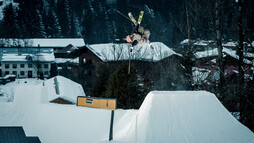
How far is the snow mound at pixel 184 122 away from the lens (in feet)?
17.7

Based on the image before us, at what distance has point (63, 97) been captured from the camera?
12336 mm

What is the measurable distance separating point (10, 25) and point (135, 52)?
5326 centimetres

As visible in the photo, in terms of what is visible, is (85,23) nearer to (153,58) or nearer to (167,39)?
(167,39)

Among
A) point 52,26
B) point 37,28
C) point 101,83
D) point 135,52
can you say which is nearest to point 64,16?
point 52,26

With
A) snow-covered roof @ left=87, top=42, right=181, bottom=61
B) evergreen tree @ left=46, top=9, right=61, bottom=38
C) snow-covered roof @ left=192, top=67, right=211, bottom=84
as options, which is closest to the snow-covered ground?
snow-covered roof @ left=192, top=67, right=211, bottom=84

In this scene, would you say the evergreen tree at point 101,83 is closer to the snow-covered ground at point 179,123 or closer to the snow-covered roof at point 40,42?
the snow-covered ground at point 179,123

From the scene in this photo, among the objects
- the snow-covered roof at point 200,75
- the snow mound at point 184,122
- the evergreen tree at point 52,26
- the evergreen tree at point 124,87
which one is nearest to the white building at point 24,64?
the evergreen tree at point 52,26

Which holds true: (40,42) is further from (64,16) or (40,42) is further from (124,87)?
(124,87)

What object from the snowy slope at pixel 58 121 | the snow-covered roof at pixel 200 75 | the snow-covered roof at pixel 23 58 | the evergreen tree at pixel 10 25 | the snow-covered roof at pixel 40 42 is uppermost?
the evergreen tree at pixel 10 25

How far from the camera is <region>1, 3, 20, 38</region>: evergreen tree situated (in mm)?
60000

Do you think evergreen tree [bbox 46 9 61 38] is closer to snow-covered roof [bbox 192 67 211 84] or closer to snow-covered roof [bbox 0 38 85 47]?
snow-covered roof [bbox 0 38 85 47]

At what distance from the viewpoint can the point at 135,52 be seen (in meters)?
22.4

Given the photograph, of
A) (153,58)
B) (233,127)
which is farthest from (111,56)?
(233,127)

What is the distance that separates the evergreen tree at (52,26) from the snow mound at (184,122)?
68.6 metres
